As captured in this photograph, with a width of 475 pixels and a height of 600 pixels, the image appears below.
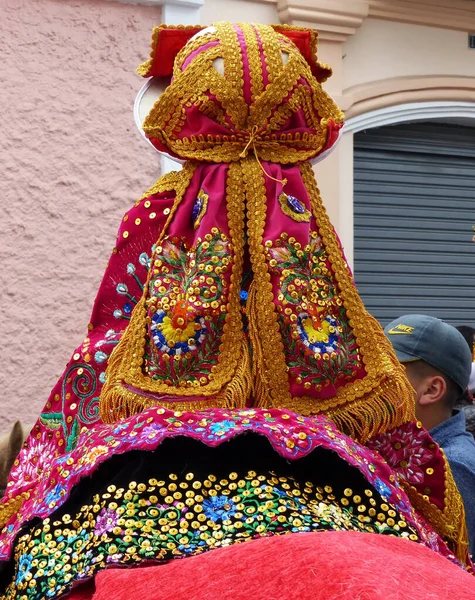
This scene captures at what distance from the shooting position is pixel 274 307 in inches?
96.4

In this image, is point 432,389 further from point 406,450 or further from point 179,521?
point 179,521

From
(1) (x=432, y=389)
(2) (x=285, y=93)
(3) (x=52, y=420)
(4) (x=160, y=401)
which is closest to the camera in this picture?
(4) (x=160, y=401)

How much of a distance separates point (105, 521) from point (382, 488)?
22.6 inches

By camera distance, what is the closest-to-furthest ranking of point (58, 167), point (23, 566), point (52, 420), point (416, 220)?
point (23, 566) < point (52, 420) < point (58, 167) < point (416, 220)

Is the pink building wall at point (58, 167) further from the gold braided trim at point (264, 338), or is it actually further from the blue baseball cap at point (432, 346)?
the gold braided trim at point (264, 338)

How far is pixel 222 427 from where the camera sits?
2049mm

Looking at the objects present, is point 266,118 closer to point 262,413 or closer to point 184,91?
point 184,91

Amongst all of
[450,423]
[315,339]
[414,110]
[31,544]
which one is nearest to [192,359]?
[315,339]

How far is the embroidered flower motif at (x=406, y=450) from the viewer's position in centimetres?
262

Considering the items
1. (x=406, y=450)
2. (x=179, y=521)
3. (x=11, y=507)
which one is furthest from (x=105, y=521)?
(x=406, y=450)

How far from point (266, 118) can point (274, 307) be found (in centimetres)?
50

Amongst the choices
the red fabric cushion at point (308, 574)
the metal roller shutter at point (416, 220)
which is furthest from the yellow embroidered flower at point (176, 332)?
the metal roller shutter at point (416, 220)

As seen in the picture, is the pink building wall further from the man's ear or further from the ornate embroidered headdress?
the ornate embroidered headdress

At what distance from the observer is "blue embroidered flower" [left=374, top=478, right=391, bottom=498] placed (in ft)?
7.00
